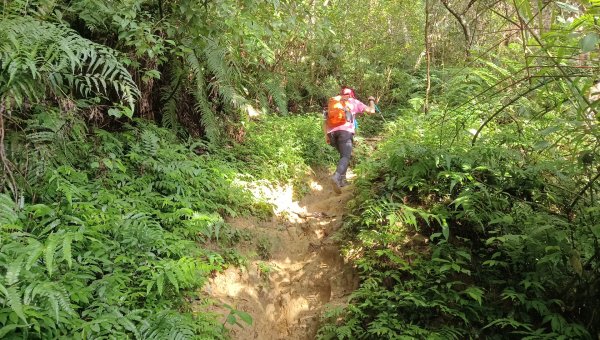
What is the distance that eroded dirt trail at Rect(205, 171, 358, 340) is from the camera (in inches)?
178

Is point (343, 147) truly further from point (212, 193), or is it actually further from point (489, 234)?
point (489, 234)

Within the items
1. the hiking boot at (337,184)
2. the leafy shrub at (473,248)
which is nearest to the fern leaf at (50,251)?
the leafy shrub at (473,248)

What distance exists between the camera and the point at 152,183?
15.9 feet

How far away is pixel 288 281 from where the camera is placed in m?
5.17

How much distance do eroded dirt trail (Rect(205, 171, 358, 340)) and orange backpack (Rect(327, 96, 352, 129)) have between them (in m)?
2.07

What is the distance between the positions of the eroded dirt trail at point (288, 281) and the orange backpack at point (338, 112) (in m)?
2.07

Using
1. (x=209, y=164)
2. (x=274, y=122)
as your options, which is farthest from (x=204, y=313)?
(x=274, y=122)

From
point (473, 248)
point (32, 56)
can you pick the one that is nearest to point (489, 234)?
point (473, 248)

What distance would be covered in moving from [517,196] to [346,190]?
121 inches

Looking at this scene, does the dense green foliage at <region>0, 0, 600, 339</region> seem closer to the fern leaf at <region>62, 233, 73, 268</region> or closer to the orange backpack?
the fern leaf at <region>62, 233, 73, 268</region>

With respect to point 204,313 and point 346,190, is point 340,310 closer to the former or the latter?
point 204,313

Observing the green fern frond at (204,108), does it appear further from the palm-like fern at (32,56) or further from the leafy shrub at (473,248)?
the leafy shrub at (473,248)

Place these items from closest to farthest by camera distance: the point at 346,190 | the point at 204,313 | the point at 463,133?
1. the point at 204,313
2. the point at 463,133
3. the point at 346,190

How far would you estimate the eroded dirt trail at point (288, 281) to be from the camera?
4.51 metres
